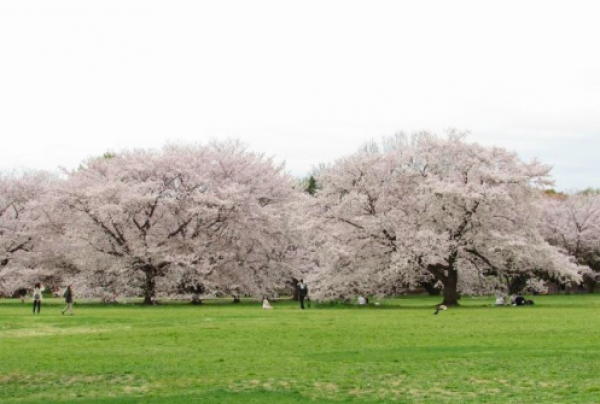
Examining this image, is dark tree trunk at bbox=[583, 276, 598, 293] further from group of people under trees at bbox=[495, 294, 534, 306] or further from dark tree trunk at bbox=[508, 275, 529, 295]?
group of people under trees at bbox=[495, 294, 534, 306]

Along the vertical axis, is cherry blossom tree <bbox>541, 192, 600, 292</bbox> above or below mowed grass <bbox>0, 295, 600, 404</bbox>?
above

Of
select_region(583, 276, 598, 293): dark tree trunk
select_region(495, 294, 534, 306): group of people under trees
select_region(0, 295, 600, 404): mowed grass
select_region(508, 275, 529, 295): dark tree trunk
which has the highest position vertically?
select_region(583, 276, 598, 293): dark tree trunk

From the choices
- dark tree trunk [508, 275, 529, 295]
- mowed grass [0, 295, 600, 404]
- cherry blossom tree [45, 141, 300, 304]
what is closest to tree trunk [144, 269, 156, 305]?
cherry blossom tree [45, 141, 300, 304]

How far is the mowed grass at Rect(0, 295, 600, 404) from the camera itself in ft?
44.6

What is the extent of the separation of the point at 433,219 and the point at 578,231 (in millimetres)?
34820

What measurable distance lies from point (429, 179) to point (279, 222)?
13580 millimetres

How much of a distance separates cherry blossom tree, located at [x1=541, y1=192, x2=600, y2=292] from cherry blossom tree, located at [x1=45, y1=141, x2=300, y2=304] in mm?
29488

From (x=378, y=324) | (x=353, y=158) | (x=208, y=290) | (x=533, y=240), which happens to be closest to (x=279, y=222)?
(x=208, y=290)

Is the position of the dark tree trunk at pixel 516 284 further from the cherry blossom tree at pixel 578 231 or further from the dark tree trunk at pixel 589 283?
→ the dark tree trunk at pixel 589 283

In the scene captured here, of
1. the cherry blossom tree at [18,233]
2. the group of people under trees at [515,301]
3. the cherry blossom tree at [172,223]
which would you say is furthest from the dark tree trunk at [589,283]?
the cherry blossom tree at [18,233]

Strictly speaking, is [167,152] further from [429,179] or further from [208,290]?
[429,179]

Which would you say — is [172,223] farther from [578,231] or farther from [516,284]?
[578,231]

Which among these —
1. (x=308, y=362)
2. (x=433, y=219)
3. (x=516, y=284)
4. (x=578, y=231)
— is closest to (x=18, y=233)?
(x=433, y=219)

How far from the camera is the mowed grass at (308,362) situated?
44.6 feet
